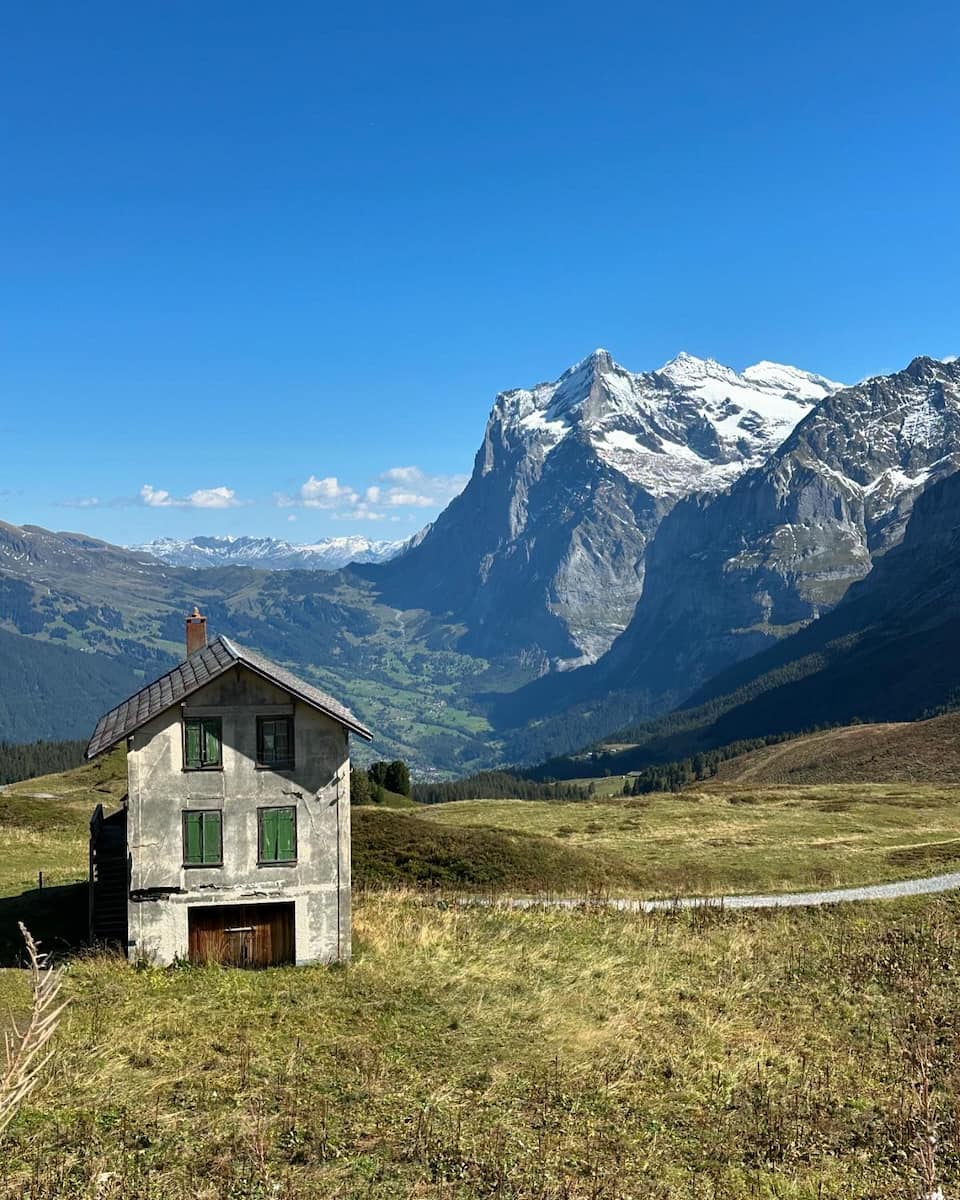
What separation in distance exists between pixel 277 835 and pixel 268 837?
12.6 inches

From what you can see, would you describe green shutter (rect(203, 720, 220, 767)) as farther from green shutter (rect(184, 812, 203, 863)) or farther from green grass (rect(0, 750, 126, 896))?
green grass (rect(0, 750, 126, 896))

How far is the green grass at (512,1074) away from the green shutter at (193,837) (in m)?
3.71

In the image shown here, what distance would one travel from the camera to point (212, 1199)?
1748 centimetres

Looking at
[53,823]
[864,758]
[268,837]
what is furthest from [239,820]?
[864,758]

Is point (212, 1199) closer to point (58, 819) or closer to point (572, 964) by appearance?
point (572, 964)

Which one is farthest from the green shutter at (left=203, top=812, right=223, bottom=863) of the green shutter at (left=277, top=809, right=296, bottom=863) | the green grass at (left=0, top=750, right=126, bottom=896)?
the green grass at (left=0, top=750, right=126, bottom=896)

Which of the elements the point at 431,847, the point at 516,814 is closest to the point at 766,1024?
the point at 431,847

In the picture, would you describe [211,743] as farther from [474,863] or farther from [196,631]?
[474,863]

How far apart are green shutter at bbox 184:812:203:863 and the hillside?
3712 inches

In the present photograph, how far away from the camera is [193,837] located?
118 feet

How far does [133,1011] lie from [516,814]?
70.8 meters

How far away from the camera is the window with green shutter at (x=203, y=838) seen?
35969 millimetres

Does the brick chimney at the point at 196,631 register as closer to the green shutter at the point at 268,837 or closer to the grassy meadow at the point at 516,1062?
the green shutter at the point at 268,837

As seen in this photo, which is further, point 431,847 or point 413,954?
point 431,847
